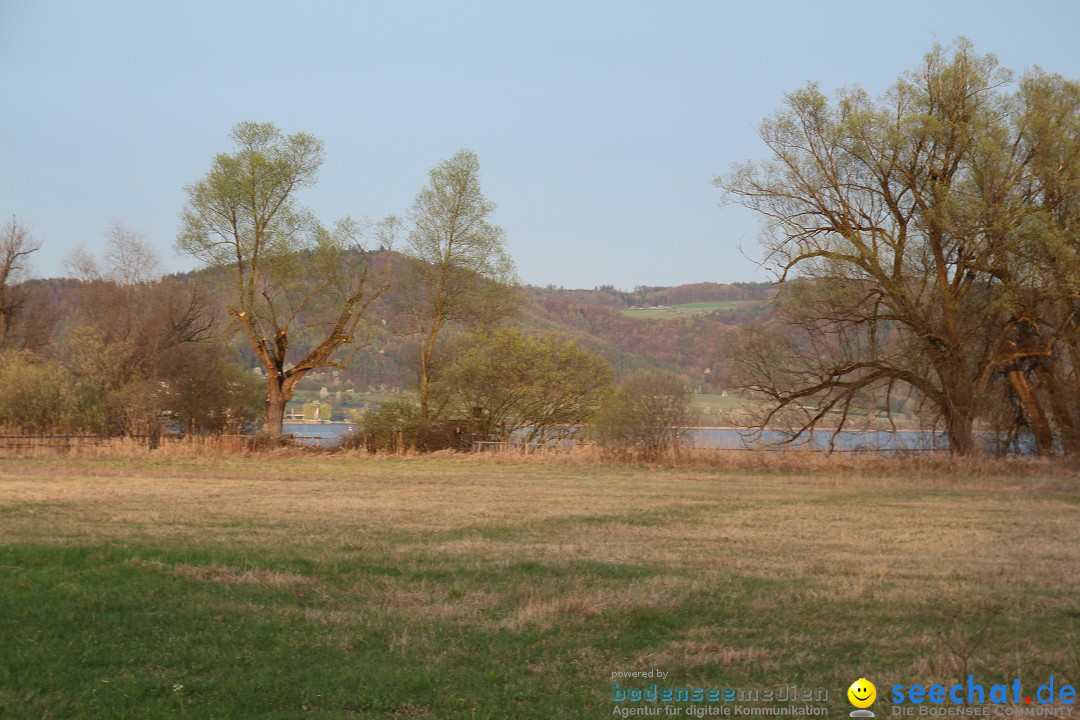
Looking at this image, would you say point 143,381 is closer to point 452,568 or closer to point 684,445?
point 684,445

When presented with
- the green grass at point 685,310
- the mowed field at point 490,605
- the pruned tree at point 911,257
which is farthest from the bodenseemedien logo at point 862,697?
the green grass at point 685,310

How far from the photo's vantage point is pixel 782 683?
285 inches

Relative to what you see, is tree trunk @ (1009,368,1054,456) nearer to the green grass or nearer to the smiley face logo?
the smiley face logo

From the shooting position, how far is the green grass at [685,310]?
11539 cm

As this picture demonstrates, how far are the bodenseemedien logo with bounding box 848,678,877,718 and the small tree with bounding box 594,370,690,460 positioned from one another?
2729cm

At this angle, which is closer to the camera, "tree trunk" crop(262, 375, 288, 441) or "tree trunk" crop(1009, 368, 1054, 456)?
"tree trunk" crop(1009, 368, 1054, 456)

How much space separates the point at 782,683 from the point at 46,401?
3859 centimetres

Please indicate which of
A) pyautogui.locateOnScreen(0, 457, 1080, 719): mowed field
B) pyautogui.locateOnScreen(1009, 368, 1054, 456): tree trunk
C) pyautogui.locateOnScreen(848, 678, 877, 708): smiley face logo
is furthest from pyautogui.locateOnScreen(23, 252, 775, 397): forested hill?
pyautogui.locateOnScreen(848, 678, 877, 708): smiley face logo

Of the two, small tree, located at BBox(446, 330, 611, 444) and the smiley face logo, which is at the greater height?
small tree, located at BBox(446, 330, 611, 444)

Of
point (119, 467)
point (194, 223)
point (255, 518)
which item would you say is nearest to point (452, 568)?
point (255, 518)

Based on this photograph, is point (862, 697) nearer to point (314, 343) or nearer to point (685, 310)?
point (314, 343)

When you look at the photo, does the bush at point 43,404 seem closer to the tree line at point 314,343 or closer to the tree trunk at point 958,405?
the tree line at point 314,343

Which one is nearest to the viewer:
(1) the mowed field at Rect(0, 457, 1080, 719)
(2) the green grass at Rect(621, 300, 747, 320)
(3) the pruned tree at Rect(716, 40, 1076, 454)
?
(1) the mowed field at Rect(0, 457, 1080, 719)

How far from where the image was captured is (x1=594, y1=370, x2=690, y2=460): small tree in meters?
34.5
